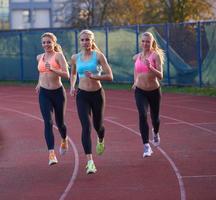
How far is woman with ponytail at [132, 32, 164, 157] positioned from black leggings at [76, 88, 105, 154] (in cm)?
106

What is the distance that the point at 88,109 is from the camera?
9672 millimetres

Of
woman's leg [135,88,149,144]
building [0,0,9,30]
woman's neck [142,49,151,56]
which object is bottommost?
woman's leg [135,88,149,144]

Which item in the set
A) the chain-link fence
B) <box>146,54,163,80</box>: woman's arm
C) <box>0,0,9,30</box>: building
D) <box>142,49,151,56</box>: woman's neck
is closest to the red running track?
<box>146,54,163,80</box>: woman's arm

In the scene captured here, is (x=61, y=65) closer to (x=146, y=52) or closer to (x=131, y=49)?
(x=146, y=52)

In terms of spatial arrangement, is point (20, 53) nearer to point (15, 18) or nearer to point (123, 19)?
point (123, 19)

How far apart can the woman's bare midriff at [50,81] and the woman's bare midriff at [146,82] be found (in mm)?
1307

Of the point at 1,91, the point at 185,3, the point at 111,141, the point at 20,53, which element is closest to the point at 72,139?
the point at 111,141

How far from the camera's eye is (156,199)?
25.9 ft

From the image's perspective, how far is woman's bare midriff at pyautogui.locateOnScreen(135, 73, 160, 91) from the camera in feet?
35.6

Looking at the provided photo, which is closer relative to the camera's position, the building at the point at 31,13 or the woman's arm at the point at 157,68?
the woman's arm at the point at 157,68

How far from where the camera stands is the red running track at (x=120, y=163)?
27.6 ft

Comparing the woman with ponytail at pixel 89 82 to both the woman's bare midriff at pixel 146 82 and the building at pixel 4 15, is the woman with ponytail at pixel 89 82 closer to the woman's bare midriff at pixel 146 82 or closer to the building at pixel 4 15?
the woman's bare midriff at pixel 146 82

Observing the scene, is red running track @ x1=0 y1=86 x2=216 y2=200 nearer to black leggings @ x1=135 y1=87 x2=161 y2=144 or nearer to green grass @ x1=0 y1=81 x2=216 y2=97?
black leggings @ x1=135 y1=87 x2=161 y2=144

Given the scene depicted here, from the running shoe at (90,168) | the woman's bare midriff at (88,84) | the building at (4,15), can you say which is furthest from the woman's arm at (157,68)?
the building at (4,15)
